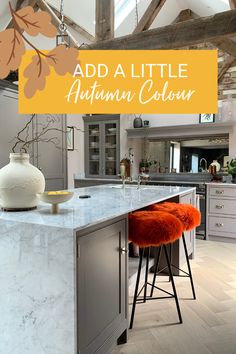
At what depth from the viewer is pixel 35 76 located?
1735mm

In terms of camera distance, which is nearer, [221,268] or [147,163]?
[221,268]

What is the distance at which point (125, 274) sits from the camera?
173 cm

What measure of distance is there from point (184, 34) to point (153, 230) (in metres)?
2.26

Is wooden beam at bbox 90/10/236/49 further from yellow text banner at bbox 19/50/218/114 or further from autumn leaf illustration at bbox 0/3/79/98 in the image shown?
autumn leaf illustration at bbox 0/3/79/98

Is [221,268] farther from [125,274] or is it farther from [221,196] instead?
[125,274]

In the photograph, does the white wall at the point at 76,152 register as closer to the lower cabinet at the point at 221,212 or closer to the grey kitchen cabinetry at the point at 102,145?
the grey kitchen cabinetry at the point at 102,145

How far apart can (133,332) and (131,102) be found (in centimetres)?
359

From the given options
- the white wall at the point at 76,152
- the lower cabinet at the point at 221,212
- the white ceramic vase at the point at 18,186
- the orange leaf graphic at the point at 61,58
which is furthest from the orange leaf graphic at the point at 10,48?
the white wall at the point at 76,152

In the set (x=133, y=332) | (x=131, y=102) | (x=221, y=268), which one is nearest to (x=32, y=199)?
(x=133, y=332)

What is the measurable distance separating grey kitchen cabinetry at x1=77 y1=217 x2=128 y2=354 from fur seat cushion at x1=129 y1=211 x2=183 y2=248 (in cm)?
11

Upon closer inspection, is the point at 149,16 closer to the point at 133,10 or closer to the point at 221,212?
the point at 133,10

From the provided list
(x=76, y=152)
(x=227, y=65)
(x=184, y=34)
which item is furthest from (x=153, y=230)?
(x=227, y=65)

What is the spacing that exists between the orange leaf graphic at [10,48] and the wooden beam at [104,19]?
6.79 ft

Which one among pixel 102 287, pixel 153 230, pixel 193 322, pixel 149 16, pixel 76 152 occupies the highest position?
pixel 149 16
